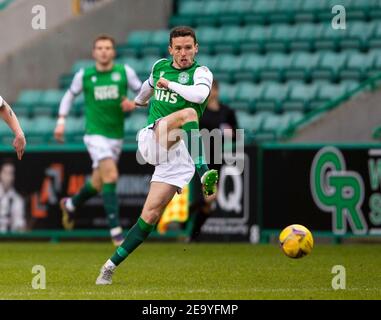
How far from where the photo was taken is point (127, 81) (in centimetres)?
1555

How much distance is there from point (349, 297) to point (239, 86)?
39.0 ft

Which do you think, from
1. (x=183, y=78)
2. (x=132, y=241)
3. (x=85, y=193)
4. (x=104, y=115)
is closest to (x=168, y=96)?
(x=183, y=78)

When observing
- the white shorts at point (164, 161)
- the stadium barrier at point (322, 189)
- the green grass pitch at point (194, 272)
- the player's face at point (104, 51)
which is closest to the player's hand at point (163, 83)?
the white shorts at point (164, 161)

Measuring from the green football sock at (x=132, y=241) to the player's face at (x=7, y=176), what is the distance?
785 cm

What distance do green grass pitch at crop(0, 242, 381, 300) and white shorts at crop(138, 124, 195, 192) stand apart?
0.88 meters

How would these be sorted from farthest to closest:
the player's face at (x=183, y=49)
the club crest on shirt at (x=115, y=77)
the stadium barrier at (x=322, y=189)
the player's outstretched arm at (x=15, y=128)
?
the stadium barrier at (x=322, y=189), the club crest on shirt at (x=115, y=77), the player's face at (x=183, y=49), the player's outstretched arm at (x=15, y=128)

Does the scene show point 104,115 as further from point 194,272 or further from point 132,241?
point 132,241

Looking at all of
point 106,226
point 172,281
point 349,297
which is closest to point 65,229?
point 106,226

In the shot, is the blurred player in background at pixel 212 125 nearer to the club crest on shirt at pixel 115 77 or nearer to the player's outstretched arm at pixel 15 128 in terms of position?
the club crest on shirt at pixel 115 77

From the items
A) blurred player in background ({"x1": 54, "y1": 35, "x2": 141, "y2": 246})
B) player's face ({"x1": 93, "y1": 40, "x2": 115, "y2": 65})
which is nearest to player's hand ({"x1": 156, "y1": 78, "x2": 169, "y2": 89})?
blurred player in background ({"x1": 54, "y1": 35, "x2": 141, "y2": 246})

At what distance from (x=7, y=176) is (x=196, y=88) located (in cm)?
807

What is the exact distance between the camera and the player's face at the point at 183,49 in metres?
9.99

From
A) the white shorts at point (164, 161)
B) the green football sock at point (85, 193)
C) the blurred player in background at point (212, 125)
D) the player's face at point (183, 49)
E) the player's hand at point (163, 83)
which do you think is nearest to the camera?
the player's hand at point (163, 83)
